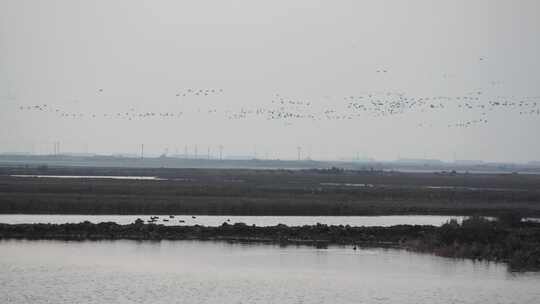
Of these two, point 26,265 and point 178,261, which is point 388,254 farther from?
point 26,265

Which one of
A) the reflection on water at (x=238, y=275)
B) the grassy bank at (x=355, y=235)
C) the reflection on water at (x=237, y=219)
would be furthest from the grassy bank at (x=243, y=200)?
the reflection on water at (x=238, y=275)

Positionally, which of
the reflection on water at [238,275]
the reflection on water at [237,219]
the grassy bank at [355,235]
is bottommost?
the reflection on water at [238,275]

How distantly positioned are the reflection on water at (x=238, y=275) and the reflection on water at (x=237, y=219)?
9.63m

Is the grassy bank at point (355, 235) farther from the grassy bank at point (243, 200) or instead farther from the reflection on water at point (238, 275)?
the grassy bank at point (243, 200)

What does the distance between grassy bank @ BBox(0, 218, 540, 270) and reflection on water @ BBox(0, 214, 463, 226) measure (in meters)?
4.89

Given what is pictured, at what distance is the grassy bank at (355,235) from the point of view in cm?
4991

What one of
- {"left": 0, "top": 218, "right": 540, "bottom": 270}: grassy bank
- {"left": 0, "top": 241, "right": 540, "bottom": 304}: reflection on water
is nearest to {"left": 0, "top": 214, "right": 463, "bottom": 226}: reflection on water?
{"left": 0, "top": 218, "right": 540, "bottom": 270}: grassy bank

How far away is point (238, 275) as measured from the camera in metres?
42.0

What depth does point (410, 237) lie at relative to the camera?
179 feet

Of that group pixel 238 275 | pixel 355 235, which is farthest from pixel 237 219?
pixel 238 275

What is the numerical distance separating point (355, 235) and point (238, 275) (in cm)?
1422

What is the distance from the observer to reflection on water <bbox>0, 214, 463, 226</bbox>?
6019cm

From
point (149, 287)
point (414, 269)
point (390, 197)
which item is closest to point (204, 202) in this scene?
point (390, 197)

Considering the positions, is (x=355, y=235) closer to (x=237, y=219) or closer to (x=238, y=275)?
(x=237, y=219)
